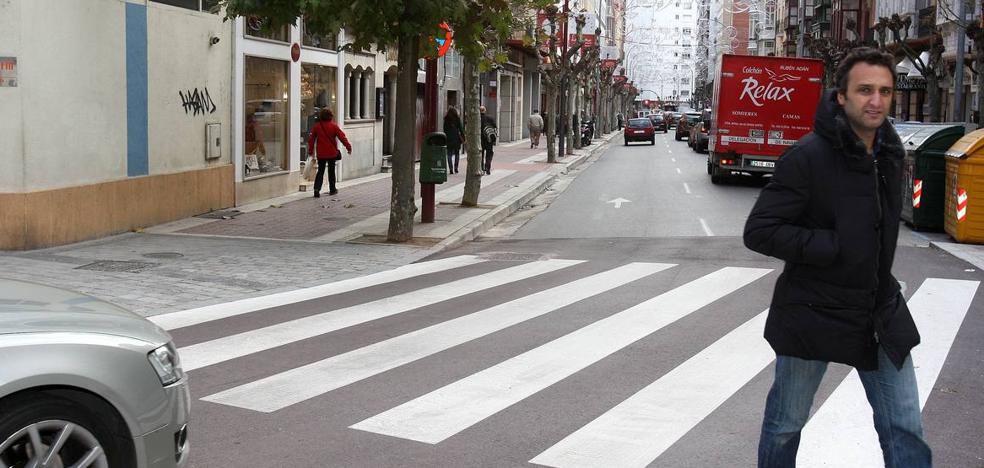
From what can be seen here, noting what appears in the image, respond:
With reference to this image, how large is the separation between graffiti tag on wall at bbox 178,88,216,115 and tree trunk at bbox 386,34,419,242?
4.01m

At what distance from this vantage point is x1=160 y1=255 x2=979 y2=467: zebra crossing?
5.71m

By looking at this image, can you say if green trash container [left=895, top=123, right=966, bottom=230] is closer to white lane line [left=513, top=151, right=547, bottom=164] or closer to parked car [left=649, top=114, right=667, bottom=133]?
white lane line [left=513, top=151, right=547, bottom=164]

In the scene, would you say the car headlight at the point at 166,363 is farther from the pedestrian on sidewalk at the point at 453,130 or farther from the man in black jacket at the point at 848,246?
the pedestrian on sidewalk at the point at 453,130

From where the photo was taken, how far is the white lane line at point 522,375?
585cm

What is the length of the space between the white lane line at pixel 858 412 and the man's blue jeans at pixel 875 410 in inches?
48.8

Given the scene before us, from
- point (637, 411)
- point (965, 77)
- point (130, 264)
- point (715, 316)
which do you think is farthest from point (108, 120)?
point (965, 77)

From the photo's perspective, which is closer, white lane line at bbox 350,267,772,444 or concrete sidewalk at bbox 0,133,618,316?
white lane line at bbox 350,267,772,444

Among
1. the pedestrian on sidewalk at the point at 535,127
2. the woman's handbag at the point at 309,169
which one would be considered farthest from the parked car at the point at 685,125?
the woman's handbag at the point at 309,169

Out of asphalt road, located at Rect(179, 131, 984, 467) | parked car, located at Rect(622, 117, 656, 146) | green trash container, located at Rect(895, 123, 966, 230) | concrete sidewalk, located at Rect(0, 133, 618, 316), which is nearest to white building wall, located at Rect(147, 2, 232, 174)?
concrete sidewalk, located at Rect(0, 133, 618, 316)

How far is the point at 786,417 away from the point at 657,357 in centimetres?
361

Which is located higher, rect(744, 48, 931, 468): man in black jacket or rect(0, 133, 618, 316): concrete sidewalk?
rect(744, 48, 931, 468): man in black jacket

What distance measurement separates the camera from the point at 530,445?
18.1 feet

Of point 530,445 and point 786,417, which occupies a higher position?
point 786,417

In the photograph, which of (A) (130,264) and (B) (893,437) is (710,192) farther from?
(B) (893,437)
